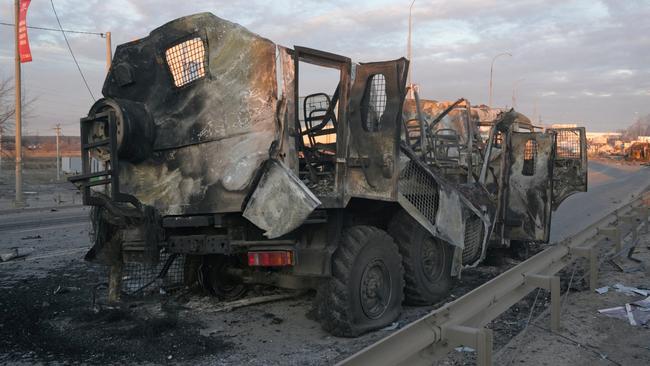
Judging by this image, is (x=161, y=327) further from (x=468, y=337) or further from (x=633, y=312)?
(x=633, y=312)

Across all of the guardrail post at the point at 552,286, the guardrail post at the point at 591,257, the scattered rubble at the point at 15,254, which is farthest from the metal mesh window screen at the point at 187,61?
the scattered rubble at the point at 15,254

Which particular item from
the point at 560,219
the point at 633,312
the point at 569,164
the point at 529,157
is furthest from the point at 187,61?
the point at 560,219

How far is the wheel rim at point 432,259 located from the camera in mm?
6027

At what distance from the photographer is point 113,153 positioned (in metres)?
4.44

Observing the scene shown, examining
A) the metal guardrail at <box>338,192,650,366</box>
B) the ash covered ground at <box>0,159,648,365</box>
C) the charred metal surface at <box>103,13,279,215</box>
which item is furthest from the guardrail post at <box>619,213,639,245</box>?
the charred metal surface at <box>103,13,279,215</box>

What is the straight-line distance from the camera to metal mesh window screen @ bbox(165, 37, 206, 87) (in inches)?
→ 188

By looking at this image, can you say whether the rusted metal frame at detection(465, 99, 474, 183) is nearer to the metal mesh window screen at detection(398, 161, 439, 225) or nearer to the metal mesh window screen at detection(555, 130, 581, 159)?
the metal mesh window screen at detection(555, 130, 581, 159)

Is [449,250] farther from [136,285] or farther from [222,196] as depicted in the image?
[136,285]

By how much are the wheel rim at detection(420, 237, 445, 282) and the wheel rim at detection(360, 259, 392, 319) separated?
86 centimetres

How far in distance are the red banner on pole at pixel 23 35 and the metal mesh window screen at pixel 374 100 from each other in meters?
19.9

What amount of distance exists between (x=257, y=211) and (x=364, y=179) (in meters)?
1.08

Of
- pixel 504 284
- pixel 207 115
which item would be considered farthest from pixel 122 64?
pixel 504 284

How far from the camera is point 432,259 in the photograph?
6.19 metres

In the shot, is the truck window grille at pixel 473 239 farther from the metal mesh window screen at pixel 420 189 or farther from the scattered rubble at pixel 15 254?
the scattered rubble at pixel 15 254
